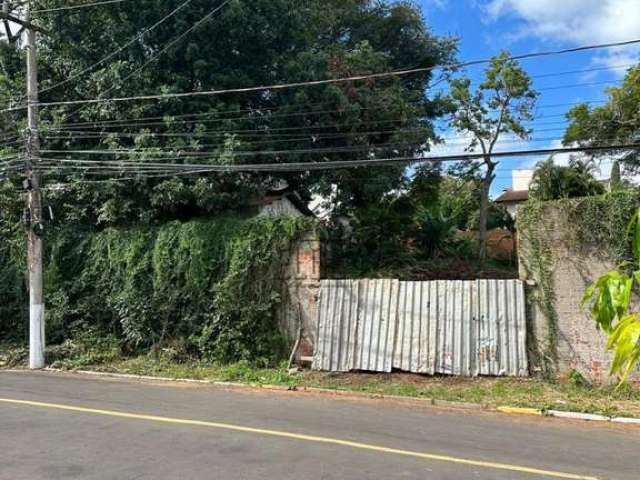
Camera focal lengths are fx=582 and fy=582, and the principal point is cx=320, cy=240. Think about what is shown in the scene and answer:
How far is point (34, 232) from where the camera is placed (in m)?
14.5

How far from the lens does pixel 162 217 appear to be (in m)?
15.9

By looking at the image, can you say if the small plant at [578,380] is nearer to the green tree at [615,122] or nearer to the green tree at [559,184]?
the green tree at [559,184]

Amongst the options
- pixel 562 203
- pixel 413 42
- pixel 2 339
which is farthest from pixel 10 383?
pixel 413 42

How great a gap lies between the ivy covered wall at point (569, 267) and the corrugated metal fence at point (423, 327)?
396 mm

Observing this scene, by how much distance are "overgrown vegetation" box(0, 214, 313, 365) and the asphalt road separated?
10.2 feet

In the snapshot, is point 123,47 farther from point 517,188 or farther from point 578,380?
point 517,188

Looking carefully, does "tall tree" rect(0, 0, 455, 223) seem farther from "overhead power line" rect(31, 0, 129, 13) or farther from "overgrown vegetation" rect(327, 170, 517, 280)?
"overgrown vegetation" rect(327, 170, 517, 280)

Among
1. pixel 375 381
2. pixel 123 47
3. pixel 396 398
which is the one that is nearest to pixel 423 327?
pixel 375 381

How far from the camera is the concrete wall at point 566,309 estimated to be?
1063 centimetres

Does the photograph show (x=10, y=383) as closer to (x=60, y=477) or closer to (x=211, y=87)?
(x=60, y=477)

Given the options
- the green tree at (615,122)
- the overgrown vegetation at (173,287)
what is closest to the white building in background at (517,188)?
the green tree at (615,122)

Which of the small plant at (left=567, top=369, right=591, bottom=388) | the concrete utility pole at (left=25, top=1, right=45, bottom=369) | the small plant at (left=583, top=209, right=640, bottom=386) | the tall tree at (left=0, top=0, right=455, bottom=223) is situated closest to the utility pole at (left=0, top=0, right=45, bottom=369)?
the concrete utility pole at (left=25, top=1, right=45, bottom=369)

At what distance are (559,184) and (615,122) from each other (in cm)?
1229

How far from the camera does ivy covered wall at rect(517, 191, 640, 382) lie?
10.6 metres
